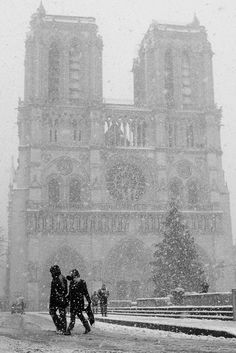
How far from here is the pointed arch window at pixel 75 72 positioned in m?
50.7

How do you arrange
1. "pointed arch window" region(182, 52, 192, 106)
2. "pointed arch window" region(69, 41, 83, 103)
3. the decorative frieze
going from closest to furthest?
the decorative frieze → "pointed arch window" region(69, 41, 83, 103) → "pointed arch window" region(182, 52, 192, 106)

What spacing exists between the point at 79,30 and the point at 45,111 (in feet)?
28.4

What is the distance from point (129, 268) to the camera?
46531 mm

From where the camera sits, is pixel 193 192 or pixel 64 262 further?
pixel 193 192

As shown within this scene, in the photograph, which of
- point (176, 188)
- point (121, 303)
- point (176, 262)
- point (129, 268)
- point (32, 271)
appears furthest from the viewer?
point (176, 188)

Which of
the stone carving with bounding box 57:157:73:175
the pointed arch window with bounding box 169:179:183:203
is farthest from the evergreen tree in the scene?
the stone carving with bounding box 57:157:73:175

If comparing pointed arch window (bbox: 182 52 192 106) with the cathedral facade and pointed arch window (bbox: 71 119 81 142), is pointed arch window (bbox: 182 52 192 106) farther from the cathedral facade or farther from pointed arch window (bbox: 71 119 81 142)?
pointed arch window (bbox: 71 119 81 142)

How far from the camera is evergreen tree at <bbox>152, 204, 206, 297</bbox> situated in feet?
126

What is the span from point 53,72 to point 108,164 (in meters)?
9.89

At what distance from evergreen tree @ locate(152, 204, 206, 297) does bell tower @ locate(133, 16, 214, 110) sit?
15168 mm

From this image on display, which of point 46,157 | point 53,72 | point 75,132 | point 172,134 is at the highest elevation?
point 53,72

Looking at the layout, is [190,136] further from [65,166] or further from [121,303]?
[121,303]

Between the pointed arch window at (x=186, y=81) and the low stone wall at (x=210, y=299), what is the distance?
32.0m

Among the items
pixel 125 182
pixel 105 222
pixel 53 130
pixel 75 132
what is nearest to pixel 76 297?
pixel 105 222
